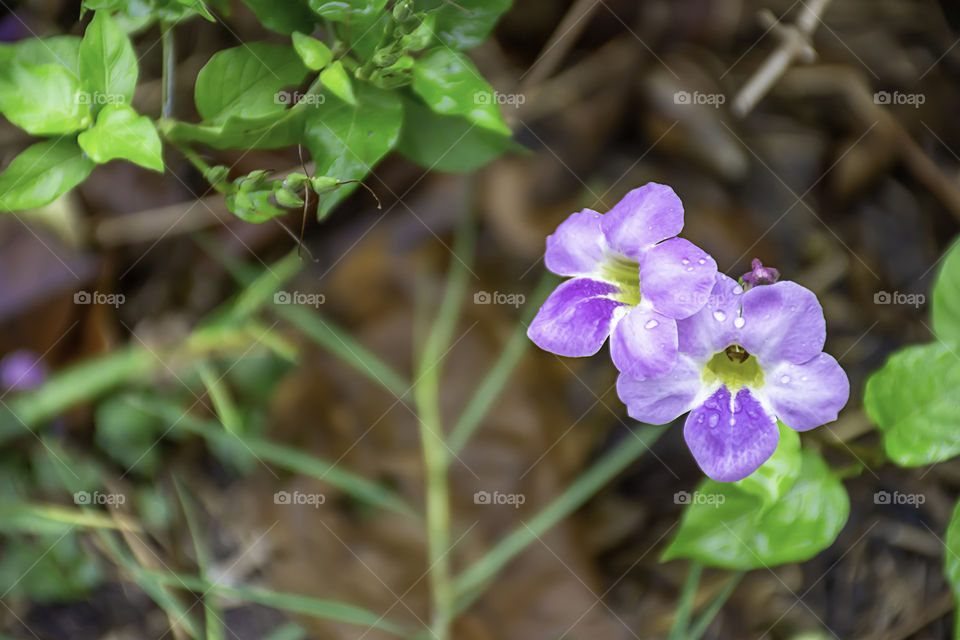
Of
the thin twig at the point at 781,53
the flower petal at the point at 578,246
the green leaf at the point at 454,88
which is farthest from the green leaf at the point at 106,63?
the thin twig at the point at 781,53

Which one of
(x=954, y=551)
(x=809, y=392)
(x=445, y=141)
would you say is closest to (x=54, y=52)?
(x=445, y=141)

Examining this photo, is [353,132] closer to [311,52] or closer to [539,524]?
[311,52]

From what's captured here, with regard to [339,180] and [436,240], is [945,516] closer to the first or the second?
[436,240]

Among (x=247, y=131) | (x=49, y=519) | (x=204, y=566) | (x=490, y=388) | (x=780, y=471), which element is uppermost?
(x=247, y=131)

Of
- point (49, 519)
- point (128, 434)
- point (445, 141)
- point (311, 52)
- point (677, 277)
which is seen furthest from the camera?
point (128, 434)

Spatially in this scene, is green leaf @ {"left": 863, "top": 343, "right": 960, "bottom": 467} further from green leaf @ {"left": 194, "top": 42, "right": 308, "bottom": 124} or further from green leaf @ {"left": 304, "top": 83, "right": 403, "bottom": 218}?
green leaf @ {"left": 194, "top": 42, "right": 308, "bottom": 124}

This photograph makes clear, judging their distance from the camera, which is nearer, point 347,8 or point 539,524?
point 347,8

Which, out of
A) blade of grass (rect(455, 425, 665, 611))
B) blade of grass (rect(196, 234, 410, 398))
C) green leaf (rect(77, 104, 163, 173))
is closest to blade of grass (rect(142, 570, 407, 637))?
blade of grass (rect(455, 425, 665, 611))
